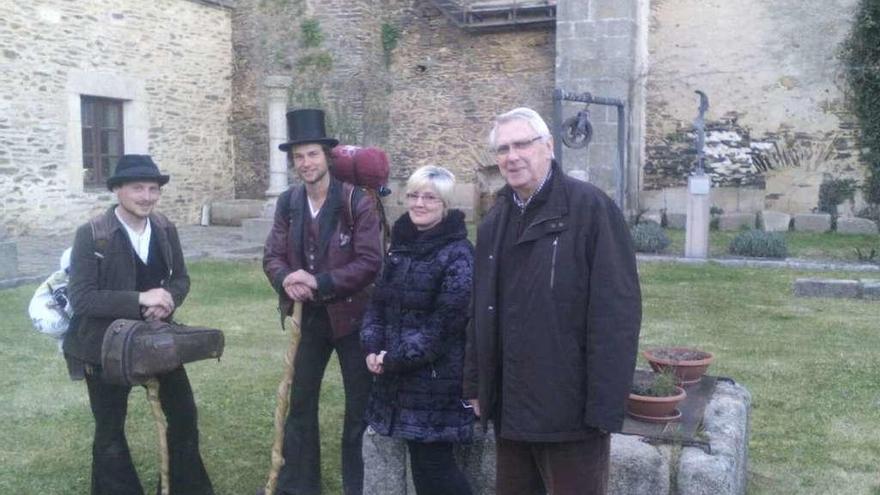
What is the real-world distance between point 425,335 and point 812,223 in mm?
A: 13324

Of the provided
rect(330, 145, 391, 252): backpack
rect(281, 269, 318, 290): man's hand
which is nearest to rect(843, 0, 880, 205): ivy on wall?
rect(330, 145, 391, 252): backpack

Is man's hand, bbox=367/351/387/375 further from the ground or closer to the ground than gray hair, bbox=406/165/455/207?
closer to the ground

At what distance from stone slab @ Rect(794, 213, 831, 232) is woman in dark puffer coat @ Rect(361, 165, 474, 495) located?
42.9 feet

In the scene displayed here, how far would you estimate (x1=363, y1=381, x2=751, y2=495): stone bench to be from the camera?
11.9 feet

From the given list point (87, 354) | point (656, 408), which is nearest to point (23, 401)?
point (87, 354)

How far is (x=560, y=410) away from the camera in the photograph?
289cm

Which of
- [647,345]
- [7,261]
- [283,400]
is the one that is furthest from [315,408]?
[7,261]

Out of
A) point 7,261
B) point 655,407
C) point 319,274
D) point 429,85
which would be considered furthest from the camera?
point 429,85

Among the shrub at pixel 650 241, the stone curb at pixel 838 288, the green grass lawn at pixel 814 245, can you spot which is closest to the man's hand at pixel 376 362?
the stone curb at pixel 838 288

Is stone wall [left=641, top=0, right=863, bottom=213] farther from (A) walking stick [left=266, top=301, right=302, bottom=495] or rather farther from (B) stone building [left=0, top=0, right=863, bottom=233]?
(A) walking stick [left=266, top=301, right=302, bottom=495]

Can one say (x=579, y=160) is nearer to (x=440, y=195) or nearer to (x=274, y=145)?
(x=274, y=145)

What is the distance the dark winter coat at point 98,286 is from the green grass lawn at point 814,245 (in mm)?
10350

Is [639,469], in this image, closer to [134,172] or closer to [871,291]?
[134,172]

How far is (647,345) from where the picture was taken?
24.8 ft
